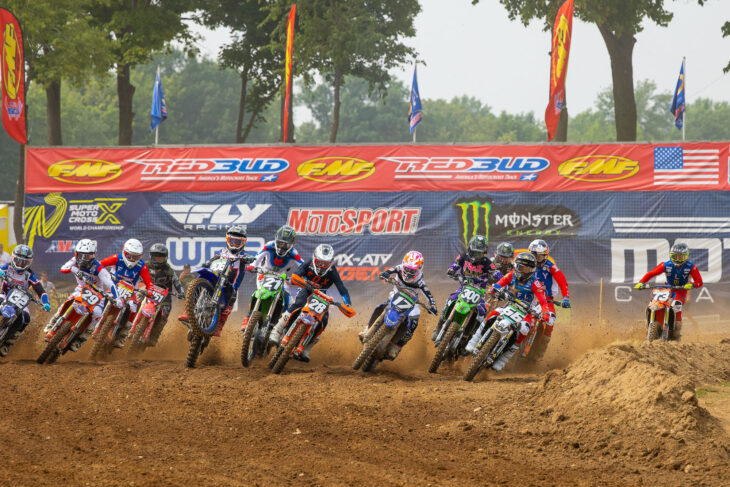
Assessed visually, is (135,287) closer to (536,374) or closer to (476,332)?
(476,332)

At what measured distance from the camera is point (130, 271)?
15.2 metres

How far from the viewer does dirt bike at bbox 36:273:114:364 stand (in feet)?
44.7

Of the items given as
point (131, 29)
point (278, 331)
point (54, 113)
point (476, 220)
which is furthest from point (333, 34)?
point (278, 331)

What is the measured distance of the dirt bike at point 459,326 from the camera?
13383 mm

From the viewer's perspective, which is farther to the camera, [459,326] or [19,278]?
[19,278]

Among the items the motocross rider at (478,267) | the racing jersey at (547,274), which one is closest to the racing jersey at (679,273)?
the racing jersey at (547,274)

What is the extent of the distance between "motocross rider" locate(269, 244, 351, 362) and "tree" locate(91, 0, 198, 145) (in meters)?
21.9

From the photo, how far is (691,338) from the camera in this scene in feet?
61.8

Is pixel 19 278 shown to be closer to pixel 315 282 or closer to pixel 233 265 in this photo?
pixel 233 265

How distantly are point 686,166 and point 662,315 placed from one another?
532cm

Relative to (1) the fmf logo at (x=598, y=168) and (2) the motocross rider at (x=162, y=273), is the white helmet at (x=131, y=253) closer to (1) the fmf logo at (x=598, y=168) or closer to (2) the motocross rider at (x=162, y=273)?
(2) the motocross rider at (x=162, y=273)

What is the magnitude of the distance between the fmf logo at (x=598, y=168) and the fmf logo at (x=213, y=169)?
663cm

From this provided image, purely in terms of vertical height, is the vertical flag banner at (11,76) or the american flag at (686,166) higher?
the vertical flag banner at (11,76)

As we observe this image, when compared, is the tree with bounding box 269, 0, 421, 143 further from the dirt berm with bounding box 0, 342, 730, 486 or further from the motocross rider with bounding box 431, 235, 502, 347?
the dirt berm with bounding box 0, 342, 730, 486
